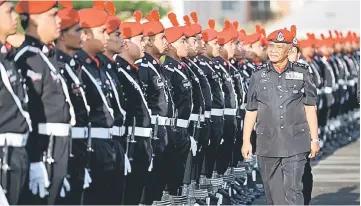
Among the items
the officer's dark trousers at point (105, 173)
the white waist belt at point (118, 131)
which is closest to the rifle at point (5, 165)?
the officer's dark trousers at point (105, 173)

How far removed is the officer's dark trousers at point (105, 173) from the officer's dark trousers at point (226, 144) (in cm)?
454

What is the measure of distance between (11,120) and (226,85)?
6.80 metres

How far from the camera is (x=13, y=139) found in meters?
8.05

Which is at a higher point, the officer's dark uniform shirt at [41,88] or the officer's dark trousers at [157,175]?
the officer's dark uniform shirt at [41,88]

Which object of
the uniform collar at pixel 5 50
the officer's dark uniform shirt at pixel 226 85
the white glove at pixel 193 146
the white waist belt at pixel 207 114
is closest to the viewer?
the uniform collar at pixel 5 50

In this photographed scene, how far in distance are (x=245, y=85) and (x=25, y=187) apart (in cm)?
762

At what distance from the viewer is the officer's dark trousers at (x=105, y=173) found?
30.7ft

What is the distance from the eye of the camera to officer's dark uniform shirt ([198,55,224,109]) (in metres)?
14.0

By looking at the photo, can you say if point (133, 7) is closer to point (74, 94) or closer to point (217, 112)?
point (217, 112)

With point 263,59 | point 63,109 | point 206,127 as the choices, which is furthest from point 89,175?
point 263,59

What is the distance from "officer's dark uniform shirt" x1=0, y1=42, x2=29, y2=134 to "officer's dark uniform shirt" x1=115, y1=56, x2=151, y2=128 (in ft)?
8.01

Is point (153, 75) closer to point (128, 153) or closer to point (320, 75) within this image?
point (128, 153)

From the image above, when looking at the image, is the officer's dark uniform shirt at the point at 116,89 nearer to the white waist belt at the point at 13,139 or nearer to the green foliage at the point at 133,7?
the white waist belt at the point at 13,139

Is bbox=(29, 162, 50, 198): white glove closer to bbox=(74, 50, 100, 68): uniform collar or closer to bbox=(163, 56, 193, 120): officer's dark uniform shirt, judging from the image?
bbox=(74, 50, 100, 68): uniform collar
